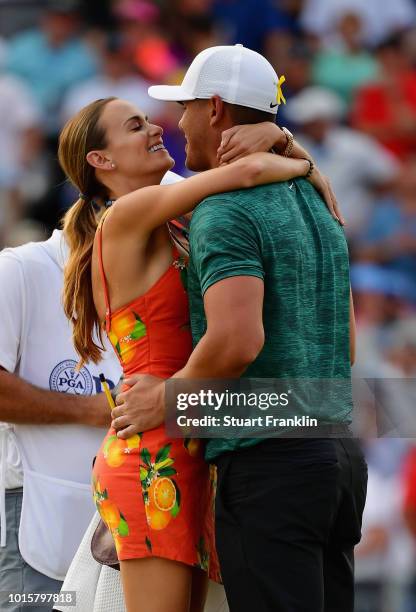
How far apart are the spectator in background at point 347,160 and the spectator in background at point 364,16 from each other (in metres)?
0.89

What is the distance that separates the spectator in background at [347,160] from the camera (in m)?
6.67

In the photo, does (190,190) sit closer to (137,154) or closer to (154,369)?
(154,369)

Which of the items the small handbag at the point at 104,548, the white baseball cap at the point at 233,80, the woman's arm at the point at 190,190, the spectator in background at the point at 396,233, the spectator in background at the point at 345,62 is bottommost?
the small handbag at the point at 104,548

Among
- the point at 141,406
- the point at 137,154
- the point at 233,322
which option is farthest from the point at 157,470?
the point at 137,154

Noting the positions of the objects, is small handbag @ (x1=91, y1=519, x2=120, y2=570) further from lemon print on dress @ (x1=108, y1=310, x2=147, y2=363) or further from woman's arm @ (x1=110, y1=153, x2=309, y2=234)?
woman's arm @ (x1=110, y1=153, x2=309, y2=234)

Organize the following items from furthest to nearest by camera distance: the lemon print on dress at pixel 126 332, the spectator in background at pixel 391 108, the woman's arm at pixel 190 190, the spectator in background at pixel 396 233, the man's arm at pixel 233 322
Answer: the spectator in background at pixel 391 108, the spectator in background at pixel 396 233, the lemon print on dress at pixel 126 332, the woman's arm at pixel 190 190, the man's arm at pixel 233 322

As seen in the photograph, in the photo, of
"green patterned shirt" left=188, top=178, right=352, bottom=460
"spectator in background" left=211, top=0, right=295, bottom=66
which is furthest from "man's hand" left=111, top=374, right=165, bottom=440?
"spectator in background" left=211, top=0, right=295, bottom=66

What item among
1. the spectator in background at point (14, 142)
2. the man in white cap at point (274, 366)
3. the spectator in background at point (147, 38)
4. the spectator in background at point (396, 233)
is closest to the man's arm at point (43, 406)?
the man in white cap at point (274, 366)

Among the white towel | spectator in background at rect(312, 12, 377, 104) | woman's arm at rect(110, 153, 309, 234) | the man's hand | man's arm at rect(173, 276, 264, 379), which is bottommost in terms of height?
the white towel

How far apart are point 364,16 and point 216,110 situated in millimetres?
4985

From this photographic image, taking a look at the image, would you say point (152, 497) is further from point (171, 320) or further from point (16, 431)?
point (16, 431)

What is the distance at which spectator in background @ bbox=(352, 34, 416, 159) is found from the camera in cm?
691

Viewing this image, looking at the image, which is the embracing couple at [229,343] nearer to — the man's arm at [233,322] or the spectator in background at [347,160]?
the man's arm at [233,322]

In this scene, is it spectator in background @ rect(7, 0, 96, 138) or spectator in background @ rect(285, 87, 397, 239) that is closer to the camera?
spectator in background @ rect(285, 87, 397, 239)
